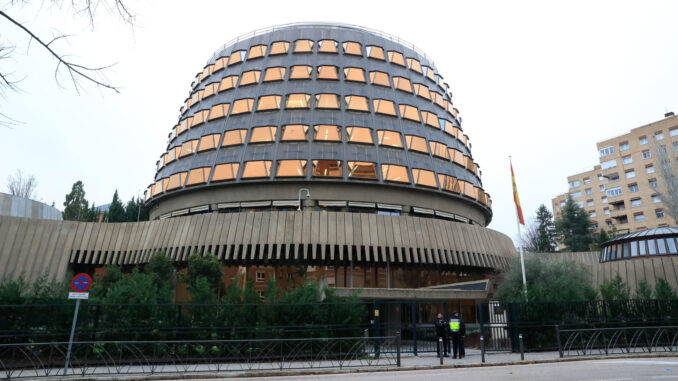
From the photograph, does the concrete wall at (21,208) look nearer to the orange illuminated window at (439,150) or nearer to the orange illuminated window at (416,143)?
the orange illuminated window at (416,143)

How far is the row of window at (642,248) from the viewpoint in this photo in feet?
100

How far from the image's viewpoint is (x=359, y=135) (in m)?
37.5

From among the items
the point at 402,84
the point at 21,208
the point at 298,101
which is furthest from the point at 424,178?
the point at 21,208

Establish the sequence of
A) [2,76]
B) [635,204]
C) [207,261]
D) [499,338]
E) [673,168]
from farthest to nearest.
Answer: [635,204]
[673,168]
[207,261]
[499,338]
[2,76]

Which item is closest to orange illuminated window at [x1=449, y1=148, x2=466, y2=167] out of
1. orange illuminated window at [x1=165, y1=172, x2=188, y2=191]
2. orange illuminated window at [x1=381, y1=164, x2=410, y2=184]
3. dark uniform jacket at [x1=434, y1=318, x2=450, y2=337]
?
orange illuminated window at [x1=381, y1=164, x2=410, y2=184]

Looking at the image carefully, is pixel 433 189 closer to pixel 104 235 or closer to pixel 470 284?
pixel 470 284

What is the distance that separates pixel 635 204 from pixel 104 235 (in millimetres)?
81482

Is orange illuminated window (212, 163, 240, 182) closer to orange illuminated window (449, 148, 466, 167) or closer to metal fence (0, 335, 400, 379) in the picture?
orange illuminated window (449, 148, 466, 167)

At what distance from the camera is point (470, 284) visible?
28.5 m

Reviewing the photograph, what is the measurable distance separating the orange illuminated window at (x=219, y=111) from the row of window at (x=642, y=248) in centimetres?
3498

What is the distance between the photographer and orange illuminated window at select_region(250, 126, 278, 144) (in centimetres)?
3719

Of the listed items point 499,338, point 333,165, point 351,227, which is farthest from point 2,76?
point 333,165

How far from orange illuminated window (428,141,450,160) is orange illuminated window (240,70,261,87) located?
1779cm

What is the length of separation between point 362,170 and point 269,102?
11044 mm
